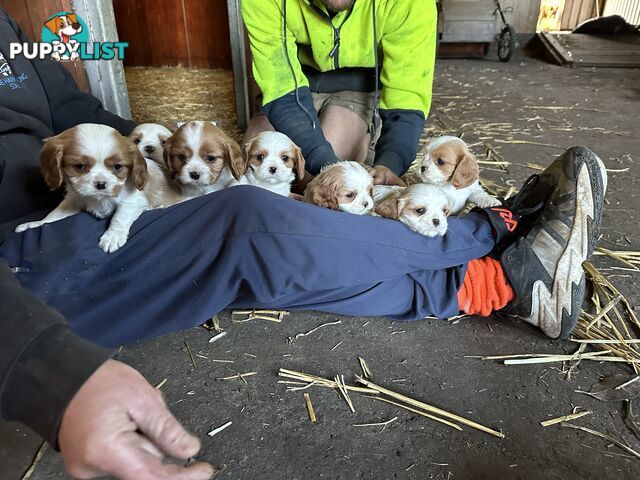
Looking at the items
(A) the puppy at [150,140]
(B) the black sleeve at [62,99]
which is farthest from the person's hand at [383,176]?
(B) the black sleeve at [62,99]

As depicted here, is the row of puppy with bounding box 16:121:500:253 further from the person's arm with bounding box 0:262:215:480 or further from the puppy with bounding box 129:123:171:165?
the person's arm with bounding box 0:262:215:480

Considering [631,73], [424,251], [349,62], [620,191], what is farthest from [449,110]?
[424,251]

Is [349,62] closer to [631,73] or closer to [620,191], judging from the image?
[620,191]

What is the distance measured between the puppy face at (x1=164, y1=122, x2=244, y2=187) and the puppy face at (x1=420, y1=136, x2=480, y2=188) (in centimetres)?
96

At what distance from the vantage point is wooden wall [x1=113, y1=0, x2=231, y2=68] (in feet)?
26.5

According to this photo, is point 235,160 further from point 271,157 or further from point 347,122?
point 347,122

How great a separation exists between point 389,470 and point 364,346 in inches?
24.4

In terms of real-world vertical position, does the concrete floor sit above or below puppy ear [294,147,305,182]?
below

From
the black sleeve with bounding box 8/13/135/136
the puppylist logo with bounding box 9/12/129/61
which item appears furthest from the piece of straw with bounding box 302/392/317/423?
the puppylist logo with bounding box 9/12/129/61

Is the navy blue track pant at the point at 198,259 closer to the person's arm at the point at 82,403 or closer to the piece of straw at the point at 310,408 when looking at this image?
the piece of straw at the point at 310,408

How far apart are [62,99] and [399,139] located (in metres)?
1.80

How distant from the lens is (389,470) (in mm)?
1628

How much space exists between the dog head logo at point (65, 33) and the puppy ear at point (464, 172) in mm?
2629

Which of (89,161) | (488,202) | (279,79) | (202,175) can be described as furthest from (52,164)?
(488,202)
